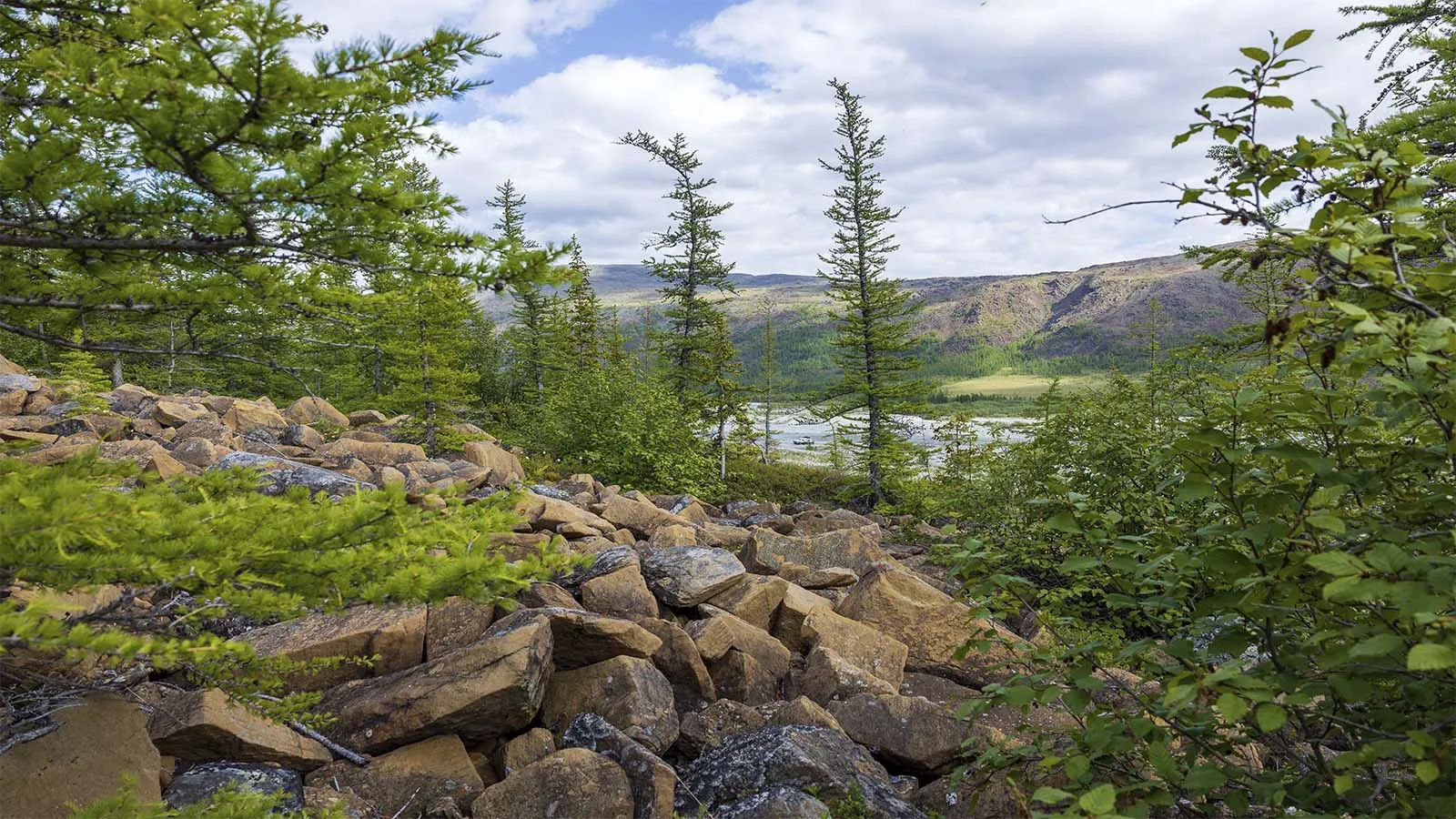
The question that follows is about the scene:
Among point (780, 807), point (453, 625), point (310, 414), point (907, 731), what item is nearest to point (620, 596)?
point (453, 625)

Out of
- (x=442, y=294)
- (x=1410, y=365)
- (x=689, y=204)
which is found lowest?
(x=1410, y=365)

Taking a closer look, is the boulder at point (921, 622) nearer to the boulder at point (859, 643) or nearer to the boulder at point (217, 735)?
the boulder at point (859, 643)

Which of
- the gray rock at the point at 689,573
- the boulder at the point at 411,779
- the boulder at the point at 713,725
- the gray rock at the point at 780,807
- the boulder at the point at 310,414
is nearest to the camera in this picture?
the gray rock at the point at 780,807

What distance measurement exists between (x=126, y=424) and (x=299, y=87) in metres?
12.6

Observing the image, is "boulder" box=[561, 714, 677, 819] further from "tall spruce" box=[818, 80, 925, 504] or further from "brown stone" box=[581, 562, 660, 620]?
"tall spruce" box=[818, 80, 925, 504]

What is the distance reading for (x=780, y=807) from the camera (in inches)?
159

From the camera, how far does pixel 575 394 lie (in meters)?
23.3

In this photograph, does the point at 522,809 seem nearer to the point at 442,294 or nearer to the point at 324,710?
the point at 324,710

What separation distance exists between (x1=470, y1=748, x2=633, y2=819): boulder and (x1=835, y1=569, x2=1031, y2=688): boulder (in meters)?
3.82

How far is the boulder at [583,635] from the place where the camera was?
235 inches

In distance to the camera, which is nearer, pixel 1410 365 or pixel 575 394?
pixel 1410 365

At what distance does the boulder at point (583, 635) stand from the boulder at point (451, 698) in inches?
16.2

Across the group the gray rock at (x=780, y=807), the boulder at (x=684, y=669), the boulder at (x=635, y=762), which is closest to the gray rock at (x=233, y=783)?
the boulder at (x=635, y=762)

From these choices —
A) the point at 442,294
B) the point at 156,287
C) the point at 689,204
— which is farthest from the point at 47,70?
the point at 689,204
